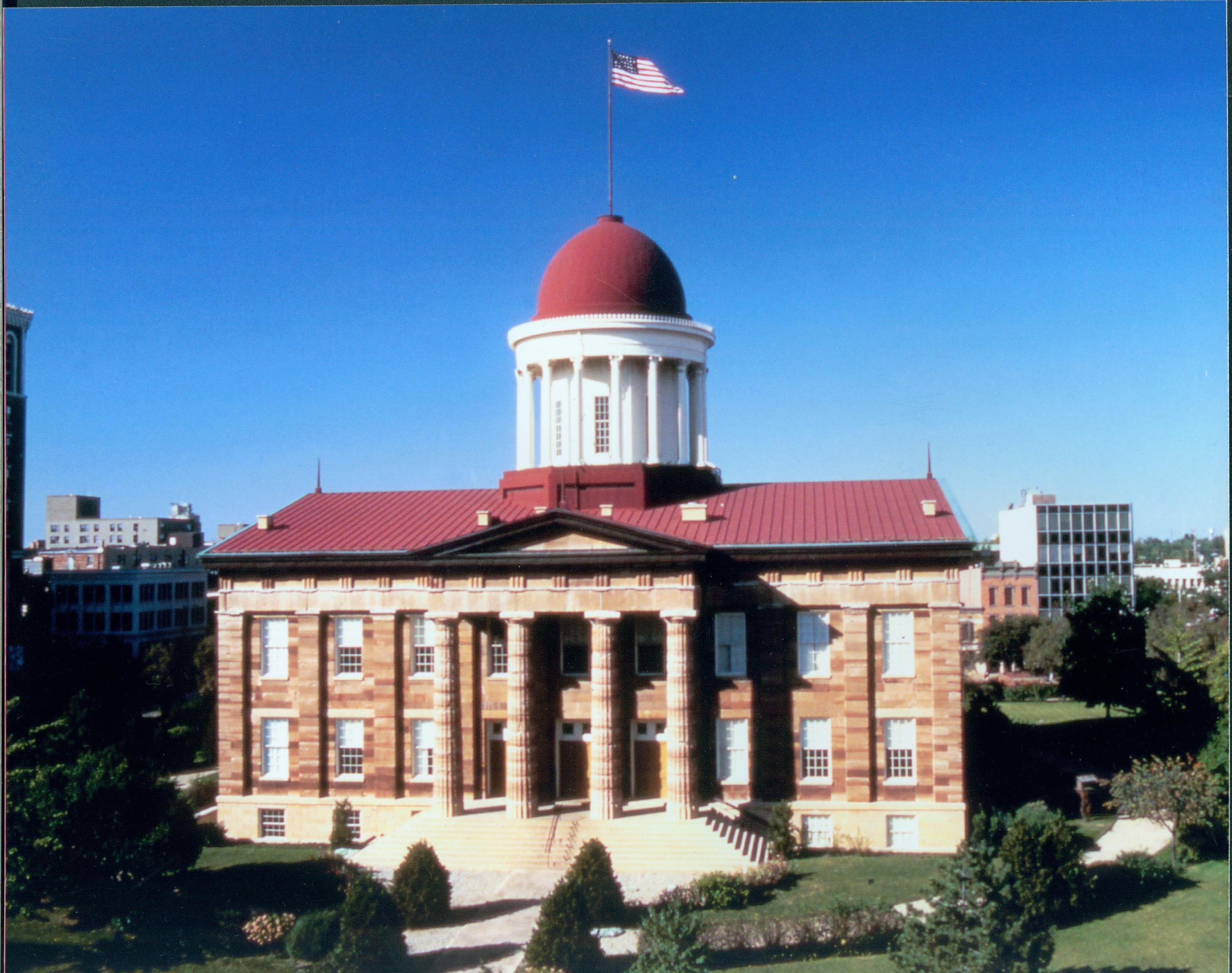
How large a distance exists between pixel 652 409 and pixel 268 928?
1774cm

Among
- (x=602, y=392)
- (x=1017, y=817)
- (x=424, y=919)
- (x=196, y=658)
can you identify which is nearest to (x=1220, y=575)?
(x=1017, y=817)

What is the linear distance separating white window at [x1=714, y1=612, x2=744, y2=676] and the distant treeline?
37.3 feet

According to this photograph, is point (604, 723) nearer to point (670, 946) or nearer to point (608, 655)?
point (608, 655)

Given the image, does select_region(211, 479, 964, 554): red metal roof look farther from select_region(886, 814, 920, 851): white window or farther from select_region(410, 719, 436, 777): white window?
select_region(886, 814, 920, 851): white window

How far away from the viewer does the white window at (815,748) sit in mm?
27500

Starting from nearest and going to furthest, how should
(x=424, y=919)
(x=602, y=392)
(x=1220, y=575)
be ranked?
(x=424, y=919)
(x=1220, y=575)
(x=602, y=392)

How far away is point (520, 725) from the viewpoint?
2681cm

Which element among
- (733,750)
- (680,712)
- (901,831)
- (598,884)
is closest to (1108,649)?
(901,831)

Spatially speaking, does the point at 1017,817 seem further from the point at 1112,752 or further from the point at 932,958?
the point at 1112,752

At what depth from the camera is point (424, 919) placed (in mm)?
21484

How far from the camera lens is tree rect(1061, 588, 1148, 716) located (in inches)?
1358

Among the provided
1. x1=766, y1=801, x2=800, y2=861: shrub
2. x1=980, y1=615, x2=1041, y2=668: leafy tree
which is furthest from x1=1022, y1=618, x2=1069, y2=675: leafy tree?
x1=766, y1=801, x2=800, y2=861: shrub

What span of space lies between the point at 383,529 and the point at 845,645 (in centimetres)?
1417

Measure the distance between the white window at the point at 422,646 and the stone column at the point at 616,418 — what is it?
7.92 metres
